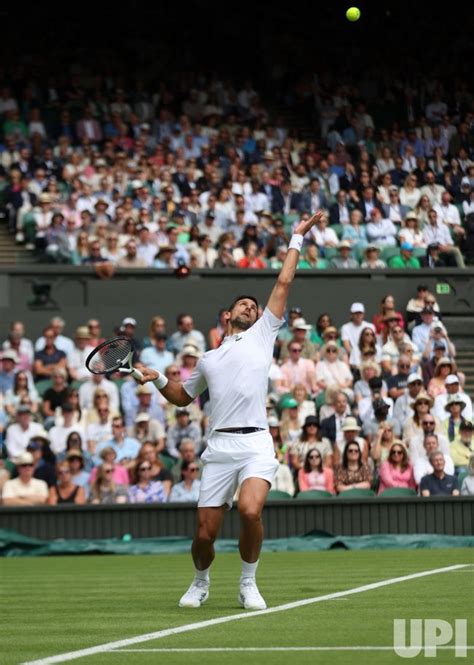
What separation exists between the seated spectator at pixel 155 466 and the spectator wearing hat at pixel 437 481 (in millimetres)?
3091

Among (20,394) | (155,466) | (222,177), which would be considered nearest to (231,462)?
(155,466)

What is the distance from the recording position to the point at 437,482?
750 inches

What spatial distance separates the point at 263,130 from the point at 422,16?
8.14 meters

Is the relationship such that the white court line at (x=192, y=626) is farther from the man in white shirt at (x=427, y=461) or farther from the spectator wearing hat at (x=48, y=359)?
the spectator wearing hat at (x=48, y=359)

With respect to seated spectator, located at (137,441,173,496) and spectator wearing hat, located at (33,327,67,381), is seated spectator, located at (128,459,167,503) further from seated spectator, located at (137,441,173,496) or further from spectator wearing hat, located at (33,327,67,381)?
spectator wearing hat, located at (33,327,67,381)

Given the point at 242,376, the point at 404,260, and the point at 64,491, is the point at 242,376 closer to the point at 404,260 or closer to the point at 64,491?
the point at 64,491

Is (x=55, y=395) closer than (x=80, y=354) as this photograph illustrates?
Yes

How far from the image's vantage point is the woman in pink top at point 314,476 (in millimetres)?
18844

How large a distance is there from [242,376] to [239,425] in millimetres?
298

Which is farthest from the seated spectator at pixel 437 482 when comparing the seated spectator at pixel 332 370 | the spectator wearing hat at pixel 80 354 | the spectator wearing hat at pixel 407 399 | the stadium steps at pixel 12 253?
the stadium steps at pixel 12 253

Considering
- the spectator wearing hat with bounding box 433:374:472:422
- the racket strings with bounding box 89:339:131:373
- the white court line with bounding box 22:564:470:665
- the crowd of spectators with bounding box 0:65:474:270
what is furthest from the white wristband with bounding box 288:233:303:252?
the crowd of spectators with bounding box 0:65:474:270

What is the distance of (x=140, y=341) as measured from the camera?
21828mm

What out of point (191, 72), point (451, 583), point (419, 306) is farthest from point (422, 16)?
point (451, 583)

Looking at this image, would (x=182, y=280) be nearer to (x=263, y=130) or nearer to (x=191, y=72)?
(x=263, y=130)
